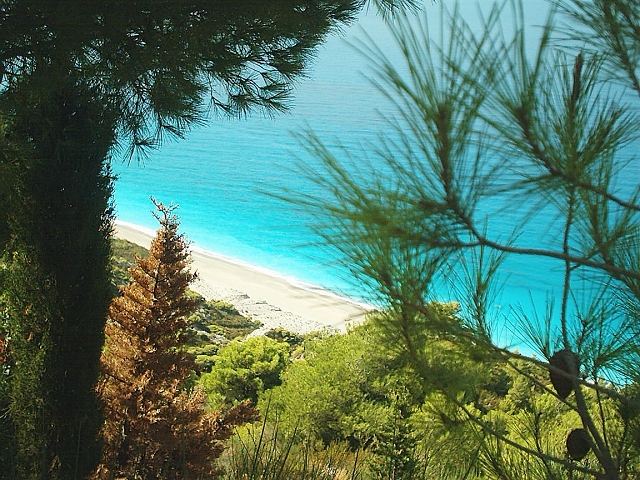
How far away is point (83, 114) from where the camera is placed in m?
3.82

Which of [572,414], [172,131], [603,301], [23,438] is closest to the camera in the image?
[603,301]

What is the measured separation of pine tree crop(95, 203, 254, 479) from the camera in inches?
169

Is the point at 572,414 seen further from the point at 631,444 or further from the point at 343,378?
the point at 631,444

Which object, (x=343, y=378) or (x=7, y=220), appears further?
(x=343, y=378)

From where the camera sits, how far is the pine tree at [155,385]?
430cm

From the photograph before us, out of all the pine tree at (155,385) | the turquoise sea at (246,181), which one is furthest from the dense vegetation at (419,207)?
the turquoise sea at (246,181)

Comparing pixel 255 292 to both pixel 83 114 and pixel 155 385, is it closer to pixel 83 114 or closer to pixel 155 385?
pixel 155 385

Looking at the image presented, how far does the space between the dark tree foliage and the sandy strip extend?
364 inches

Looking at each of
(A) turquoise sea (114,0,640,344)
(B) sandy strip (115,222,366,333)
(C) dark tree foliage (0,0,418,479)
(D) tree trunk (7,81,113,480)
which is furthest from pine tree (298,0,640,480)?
(B) sandy strip (115,222,366,333)

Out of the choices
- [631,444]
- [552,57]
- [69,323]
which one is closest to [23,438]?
[69,323]

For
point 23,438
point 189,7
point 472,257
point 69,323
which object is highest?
point 189,7

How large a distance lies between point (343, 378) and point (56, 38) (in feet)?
23.2

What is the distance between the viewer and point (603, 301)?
133 centimetres

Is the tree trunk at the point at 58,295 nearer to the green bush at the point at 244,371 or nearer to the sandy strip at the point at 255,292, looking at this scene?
the green bush at the point at 244,371
